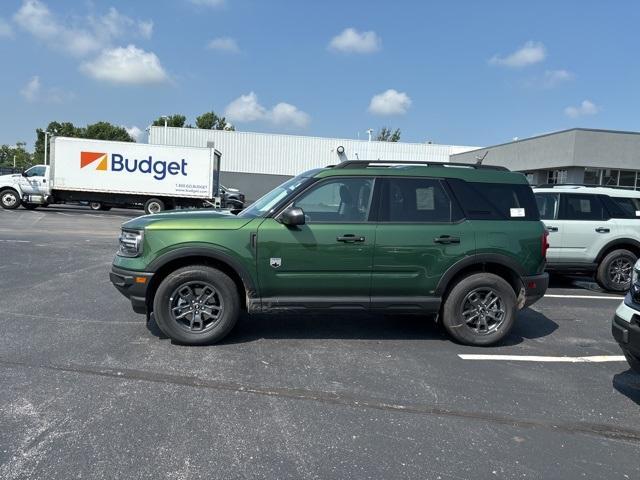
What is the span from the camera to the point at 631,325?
3963mm

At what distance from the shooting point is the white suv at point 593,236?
9023mm

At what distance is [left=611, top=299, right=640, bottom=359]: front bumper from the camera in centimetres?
386

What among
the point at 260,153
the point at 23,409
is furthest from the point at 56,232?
the point at 260,153

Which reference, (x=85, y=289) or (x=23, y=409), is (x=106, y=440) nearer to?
(x=23, y=409)

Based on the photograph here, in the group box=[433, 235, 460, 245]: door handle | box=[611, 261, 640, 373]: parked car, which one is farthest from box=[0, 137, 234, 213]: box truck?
box=[611, 261, 640, 373]: parked car

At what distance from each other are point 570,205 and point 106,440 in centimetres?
852

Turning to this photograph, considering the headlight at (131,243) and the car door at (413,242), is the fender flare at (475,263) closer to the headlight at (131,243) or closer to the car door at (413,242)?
the car door at (413,242)

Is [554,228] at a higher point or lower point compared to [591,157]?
lower

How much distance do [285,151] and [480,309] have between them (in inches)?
1481

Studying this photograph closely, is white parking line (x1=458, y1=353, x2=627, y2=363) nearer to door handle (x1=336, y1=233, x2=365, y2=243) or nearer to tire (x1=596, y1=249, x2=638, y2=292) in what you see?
door handle (x1=336, y1=233, x2=365, y2=243)

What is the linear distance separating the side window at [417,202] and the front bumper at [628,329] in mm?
1898

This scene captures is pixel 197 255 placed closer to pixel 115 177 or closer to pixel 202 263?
pixel 202 263

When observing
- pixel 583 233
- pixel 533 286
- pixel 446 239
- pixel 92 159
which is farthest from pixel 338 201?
pixel 92 159

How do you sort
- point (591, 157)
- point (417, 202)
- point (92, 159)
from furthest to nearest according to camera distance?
point (591, 157)
point (92, 159)
point (417, 202)
